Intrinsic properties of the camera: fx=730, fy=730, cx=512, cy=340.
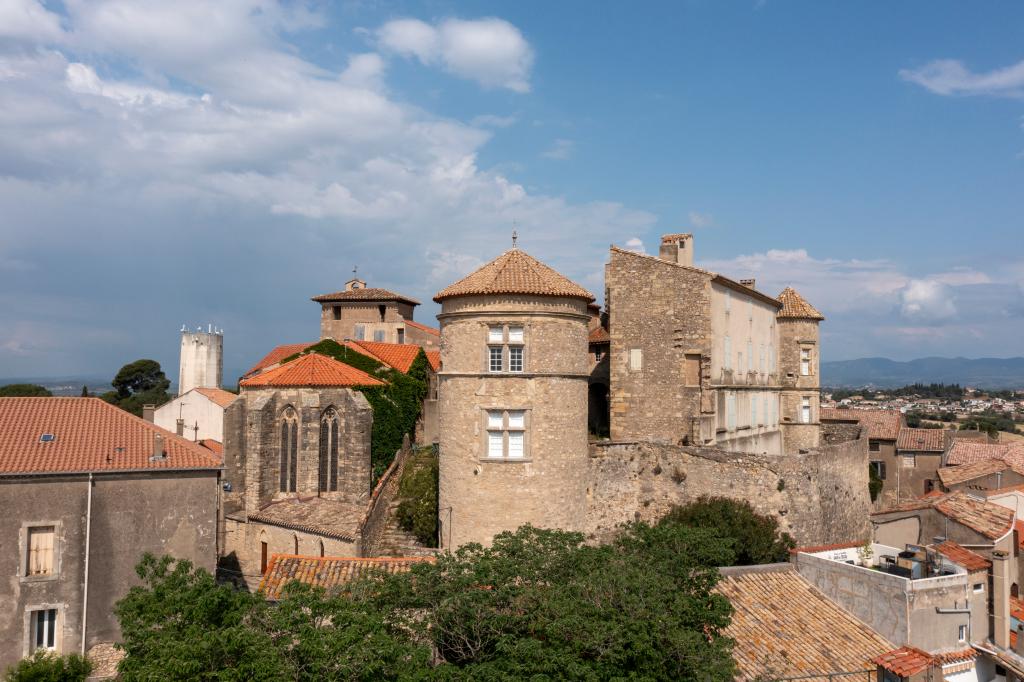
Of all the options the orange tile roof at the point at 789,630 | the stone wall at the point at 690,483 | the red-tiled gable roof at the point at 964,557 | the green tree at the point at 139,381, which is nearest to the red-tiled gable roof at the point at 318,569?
the stone wall at the point at 690,483

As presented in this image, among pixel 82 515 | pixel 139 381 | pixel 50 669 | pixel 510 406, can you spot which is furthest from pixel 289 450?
pixel 139 381

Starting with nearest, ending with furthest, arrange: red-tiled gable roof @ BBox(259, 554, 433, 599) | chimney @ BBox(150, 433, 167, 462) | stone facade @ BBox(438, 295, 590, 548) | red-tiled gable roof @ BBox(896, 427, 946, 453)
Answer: red-tiled gable roof @ BBox(259, 554, 433, 599), stone facade @ BBox(438, 295, 590, 548), chimney @ BBox(150, 433, 167, 462), red-tiled gable roof @ BBox(896, 427, 946, 453)

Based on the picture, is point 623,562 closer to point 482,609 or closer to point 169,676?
point 482,609

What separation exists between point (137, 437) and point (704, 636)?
1949 cm

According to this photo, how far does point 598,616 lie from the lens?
13922mm

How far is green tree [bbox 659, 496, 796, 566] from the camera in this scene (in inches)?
981

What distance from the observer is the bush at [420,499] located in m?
27.9

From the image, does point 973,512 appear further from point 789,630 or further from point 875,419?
point 875,419

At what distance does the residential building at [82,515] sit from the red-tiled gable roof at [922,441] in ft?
172

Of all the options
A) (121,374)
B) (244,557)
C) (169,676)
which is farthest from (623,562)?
(121,374)

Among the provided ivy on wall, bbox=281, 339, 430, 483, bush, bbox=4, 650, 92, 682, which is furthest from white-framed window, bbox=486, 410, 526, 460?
bush, bbox=4, 650, 92, 682

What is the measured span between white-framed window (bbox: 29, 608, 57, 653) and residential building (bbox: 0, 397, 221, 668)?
0.10 ft

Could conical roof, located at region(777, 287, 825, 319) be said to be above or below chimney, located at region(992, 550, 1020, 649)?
above

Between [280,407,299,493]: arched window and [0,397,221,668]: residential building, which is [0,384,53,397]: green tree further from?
[0,397,221,668]: residential building
